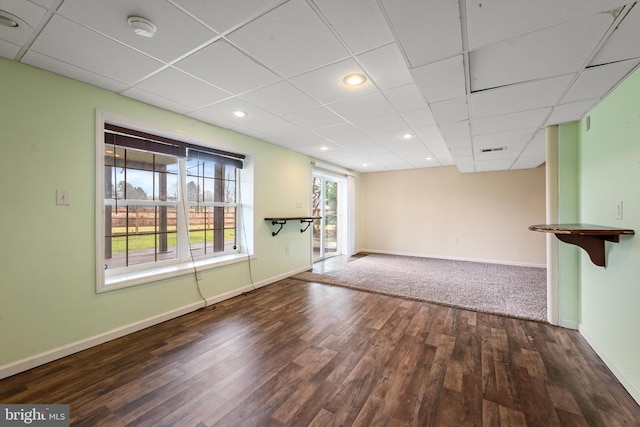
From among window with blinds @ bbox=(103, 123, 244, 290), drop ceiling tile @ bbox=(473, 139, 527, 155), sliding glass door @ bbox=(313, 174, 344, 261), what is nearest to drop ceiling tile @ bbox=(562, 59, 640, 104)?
drop ceiling tile @ bbox=(473, 139, 527, 155)

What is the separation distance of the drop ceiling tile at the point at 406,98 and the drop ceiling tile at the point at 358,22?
73cm

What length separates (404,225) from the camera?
22.7ft

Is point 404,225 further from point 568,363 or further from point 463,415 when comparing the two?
point 463,415

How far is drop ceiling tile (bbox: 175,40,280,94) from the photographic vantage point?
1799mm

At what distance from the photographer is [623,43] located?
1.41 metres

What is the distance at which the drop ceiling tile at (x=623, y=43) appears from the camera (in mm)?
1243

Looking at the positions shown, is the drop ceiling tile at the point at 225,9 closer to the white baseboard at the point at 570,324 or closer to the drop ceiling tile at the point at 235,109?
the drop ceiling tile at the point at 235,109

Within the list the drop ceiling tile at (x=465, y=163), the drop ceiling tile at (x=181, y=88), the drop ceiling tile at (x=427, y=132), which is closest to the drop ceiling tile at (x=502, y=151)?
the drop ceiling tile at (x=465, y=163)

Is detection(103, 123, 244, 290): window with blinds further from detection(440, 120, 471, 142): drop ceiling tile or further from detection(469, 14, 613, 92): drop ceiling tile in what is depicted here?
detection(469, 14, 613, 92): drop ceiling tile

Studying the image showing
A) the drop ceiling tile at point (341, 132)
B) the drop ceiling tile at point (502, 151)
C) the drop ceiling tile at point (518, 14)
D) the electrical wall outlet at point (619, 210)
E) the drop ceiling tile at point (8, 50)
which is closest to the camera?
the drop ceiling tile at point (518, 14)

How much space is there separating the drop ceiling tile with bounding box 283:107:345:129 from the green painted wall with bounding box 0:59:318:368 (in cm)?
152

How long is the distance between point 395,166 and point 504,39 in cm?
509

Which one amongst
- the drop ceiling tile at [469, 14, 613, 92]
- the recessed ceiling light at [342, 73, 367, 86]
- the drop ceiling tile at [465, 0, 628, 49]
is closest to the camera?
the drop ceiling tile at [465, 0, 628, 49]

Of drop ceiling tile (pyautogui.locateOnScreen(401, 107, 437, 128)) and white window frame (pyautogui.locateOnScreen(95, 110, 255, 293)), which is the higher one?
drop ceiling tile (pyautogui.locateOnScreen(401, 107, 437, 128))
